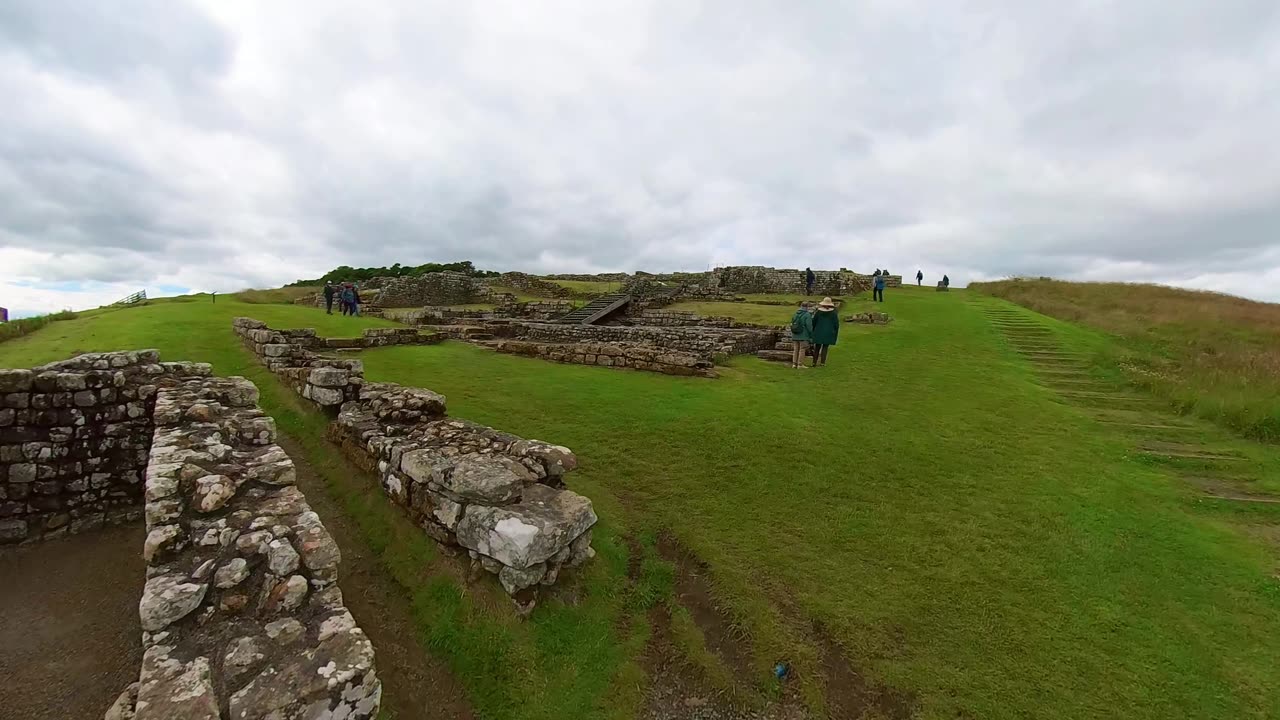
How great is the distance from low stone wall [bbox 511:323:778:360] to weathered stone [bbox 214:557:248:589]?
556 inches

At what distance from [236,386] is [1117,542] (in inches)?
452

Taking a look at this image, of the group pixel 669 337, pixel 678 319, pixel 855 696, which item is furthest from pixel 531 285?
pixel 855 696

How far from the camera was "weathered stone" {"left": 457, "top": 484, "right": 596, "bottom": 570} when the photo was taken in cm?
482

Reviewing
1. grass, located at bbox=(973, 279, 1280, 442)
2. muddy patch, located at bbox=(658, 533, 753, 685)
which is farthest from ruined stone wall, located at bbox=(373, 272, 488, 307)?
grass, located at bbox=(973, 279, 1280, 442)

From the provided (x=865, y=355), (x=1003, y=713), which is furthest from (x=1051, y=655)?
(x=865, y=355)

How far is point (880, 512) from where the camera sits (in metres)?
7.17

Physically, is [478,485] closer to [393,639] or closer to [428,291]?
[393,639]

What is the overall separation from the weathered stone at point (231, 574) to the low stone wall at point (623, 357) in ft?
37.2

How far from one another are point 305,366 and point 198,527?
7.69 m

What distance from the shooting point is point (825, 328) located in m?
15.7

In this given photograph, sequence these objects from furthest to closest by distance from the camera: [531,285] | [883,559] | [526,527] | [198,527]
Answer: [531,285], [883,559], [526,527], [198,527]

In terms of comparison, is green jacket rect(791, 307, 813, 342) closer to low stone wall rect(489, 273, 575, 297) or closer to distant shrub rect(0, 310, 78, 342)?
distant shrub rect(0, 310, 78, 342)

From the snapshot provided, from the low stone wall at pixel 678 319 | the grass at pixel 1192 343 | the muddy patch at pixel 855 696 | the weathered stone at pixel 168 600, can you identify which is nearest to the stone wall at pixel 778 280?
the grass at pixel 1192 343

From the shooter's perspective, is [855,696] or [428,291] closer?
[855,696]
